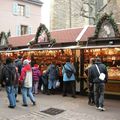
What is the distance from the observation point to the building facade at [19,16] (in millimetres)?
33969

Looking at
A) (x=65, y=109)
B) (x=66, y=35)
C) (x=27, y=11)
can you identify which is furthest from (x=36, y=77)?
(x=27, y=11)

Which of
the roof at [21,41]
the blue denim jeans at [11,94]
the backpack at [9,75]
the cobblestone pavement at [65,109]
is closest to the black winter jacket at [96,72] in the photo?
the cobblestone pavement at [65,109]

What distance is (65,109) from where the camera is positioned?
12.9 metres

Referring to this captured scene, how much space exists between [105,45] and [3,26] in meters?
19.6

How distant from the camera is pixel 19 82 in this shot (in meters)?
13.5

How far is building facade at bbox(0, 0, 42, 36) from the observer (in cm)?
3397

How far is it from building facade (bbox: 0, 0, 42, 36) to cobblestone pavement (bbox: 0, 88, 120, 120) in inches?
770

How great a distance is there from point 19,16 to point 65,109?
77.8 feet

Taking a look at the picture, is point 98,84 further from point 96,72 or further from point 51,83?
point 51,83

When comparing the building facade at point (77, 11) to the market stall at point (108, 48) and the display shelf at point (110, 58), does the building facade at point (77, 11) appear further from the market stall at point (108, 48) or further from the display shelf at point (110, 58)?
the market stall at point (108, 48)

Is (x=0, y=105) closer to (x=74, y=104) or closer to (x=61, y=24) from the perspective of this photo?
(x=74, y=104)

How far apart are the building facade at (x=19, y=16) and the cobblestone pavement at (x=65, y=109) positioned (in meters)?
19.6

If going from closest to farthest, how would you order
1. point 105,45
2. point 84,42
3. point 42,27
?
point 105,45 < point 84,42 < point 42,27

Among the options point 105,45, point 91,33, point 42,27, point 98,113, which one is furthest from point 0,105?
point 42,27
